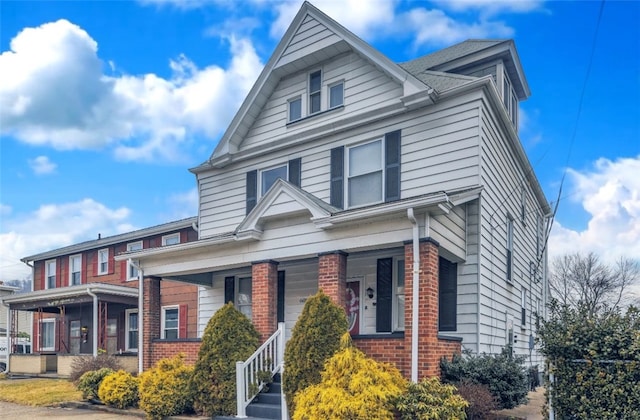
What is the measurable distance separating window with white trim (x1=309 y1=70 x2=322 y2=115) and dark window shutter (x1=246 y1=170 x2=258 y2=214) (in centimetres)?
233

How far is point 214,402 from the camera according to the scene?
9578 mm

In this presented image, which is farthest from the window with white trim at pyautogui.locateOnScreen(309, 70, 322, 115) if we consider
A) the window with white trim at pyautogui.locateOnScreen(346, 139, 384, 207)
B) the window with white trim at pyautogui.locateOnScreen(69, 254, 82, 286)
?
the window with white trim at pyautogui.locateOnScreen(69, 254, 82, 286)

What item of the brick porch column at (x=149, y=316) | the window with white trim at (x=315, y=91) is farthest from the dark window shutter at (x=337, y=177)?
the brick porch column at (x=149, y=316)

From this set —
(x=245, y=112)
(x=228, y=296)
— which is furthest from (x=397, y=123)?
(x=228, y=296)

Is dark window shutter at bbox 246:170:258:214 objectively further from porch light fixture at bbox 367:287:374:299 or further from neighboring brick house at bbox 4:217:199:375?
neighboring brick house at bbox 4:217:199:375

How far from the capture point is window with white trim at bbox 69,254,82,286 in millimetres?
25484

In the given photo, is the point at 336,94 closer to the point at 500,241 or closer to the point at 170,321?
the point at 500,241

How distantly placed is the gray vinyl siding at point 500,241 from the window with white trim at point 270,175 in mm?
4958

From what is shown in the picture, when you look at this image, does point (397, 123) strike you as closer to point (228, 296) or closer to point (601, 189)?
point (228, 296)

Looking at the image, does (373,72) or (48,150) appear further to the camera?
(48,150)

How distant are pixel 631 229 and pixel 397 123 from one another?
1953 cm

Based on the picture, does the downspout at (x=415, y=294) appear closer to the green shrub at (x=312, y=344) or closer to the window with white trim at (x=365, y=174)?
the green shrub at (x=312, y=344)

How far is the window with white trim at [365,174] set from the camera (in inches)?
472

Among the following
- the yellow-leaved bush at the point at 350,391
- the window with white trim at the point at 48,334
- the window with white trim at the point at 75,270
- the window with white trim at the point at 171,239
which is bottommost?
the window with white trim at the point at 48,334
